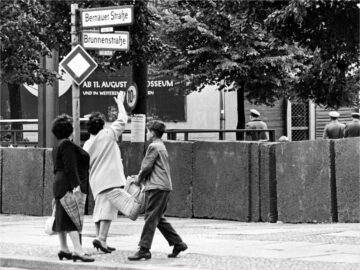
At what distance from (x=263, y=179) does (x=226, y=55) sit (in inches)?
466

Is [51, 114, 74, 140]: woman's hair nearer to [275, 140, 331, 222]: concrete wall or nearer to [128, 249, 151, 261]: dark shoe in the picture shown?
[128, 249, 151, 261]: dark shoe

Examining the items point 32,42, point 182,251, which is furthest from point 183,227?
point 32,42

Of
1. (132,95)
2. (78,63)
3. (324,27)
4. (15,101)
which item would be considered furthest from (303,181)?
(15,101)

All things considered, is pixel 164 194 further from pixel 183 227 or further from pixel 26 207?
pixel 26 207

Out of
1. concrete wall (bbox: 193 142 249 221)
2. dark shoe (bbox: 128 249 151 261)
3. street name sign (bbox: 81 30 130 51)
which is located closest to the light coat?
dark shoe (bbox: 128 249 151 261)

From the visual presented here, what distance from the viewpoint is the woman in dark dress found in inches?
426

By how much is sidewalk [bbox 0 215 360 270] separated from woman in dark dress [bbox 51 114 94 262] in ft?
0.95

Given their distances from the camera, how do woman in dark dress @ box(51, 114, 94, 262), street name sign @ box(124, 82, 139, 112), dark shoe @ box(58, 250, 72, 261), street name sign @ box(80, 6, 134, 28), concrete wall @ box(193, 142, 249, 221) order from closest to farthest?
woman in dark dress @ box(51, 114, 94, 262), dark shoe @ box(58, 250, 72, 261), street name sign @ box(80, 6, 134, 28), concrete wall @ box(193, 142, 249, 221), street name sign @ box(124, 82, 139, 112)

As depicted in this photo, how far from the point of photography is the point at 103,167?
1154 centimetres

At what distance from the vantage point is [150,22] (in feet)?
69.2

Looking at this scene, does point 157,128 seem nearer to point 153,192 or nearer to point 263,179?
point 153,192

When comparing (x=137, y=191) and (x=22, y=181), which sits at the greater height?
(x=137, y=191)

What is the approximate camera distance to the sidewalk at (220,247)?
10.3 metres

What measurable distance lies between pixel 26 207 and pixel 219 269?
32.7 ft
